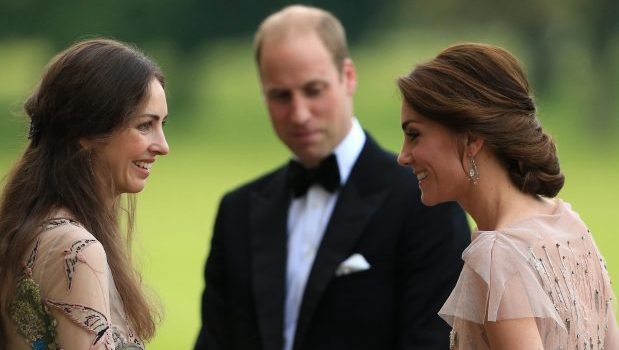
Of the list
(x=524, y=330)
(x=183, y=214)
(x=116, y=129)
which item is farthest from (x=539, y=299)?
(x=183, y=214)

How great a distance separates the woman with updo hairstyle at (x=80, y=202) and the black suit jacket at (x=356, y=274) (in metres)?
1.15

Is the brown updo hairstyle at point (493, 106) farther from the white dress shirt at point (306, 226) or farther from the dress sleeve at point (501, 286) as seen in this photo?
the white dress shirt at point (306, 226)

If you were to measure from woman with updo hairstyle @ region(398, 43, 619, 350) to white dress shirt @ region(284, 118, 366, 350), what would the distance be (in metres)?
1.28

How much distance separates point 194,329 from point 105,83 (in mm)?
7222

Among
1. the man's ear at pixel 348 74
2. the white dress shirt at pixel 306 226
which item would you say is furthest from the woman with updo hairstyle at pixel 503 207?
the man's ear at pixel 348 74

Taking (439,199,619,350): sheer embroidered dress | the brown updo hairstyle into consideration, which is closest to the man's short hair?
the brown updo hairstyle

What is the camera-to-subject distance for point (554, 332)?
2547 millimetres

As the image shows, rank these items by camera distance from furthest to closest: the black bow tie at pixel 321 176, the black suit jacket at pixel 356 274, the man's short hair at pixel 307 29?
1. the man's short hair at pixel 307 29
2. the black bow tie at pixel 321 176
3. the black suit jacket at pixel 356 274

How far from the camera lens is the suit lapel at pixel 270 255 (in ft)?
13.0

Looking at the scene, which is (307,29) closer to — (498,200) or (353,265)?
(353,265)

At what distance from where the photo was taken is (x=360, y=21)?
12664 millimetres

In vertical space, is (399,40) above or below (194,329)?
above

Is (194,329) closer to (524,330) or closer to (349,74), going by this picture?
(349,74)

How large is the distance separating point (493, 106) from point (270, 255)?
63.7 inches
